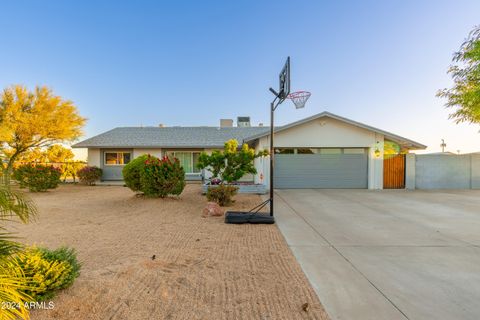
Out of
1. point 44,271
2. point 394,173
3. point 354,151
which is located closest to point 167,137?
point 354,151

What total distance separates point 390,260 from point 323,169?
10.2 meters

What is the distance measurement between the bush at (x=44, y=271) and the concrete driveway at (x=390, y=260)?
2786 millimetres

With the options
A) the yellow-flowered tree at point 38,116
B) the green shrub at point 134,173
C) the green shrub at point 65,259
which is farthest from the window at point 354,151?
the yellow-flowered tree at point 38,116

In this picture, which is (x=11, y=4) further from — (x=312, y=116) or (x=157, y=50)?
(x=312, y=116)

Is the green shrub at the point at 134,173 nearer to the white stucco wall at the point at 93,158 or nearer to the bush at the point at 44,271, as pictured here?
the bush at the point at 44,271

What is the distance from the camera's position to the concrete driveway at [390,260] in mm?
2600

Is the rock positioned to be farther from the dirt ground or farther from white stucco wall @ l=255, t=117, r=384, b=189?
white stucco wall @ l=255, t=117, r=384, b=189

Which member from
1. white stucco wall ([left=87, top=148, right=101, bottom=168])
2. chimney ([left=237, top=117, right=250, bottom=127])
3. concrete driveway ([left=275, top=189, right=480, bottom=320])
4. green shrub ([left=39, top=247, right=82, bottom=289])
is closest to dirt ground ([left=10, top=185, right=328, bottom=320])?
green shrub ([left=39, top=247, right=82, bottom=289])

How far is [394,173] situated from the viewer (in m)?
13.7

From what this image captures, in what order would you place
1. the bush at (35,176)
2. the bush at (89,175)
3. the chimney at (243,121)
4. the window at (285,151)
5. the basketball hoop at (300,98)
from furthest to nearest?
the chimney at (243,121) < the bush at (89,175) < the window at (285,151) < the bush at (35,176) < the basketball hoop at (300,98)

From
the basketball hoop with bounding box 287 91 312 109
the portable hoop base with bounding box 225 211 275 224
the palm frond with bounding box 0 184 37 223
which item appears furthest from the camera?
the basketball hoop with bounding box 287 91 312 109

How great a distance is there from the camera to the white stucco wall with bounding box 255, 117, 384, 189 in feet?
43.8

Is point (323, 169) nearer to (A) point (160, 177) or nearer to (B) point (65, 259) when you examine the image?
(A) point (160, 177)

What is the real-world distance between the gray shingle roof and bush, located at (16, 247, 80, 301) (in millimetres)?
14299
